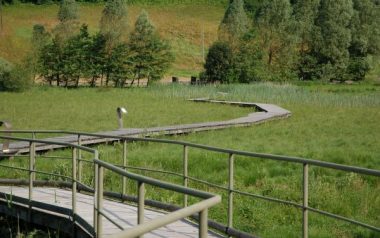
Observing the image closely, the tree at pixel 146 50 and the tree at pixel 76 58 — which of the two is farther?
the tree at pixel 146 50

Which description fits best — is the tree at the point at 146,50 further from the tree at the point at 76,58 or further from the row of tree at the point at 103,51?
the tree at the point at 76,58

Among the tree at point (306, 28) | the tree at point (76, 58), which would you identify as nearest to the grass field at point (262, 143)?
the tree at point (76, 58)

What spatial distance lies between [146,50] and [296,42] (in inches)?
587

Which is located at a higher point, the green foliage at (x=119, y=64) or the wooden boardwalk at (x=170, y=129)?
the green foliage at (x=119, y=64)

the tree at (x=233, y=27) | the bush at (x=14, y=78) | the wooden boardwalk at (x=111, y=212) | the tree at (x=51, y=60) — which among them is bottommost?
the wooden boardwalk at (x=111, y=212)

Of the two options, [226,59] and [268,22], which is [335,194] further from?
[268,22]

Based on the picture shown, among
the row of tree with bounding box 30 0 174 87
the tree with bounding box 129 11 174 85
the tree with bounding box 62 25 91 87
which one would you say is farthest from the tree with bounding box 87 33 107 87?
the tree with bounding box 129 11 174 85

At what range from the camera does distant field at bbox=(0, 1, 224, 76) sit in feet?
263

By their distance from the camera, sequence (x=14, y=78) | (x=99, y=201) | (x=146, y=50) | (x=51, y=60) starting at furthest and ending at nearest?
(x=146, y=50), (x=51, y=60), (x=14, y=78), (x=99, y=201)

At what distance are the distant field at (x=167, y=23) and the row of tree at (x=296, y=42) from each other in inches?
677

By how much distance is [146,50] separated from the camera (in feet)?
193

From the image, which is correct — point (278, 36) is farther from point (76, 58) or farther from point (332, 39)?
point (76, 58)

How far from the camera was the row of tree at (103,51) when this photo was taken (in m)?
55.5

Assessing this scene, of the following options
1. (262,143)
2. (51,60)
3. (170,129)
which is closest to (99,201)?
(262,143)
